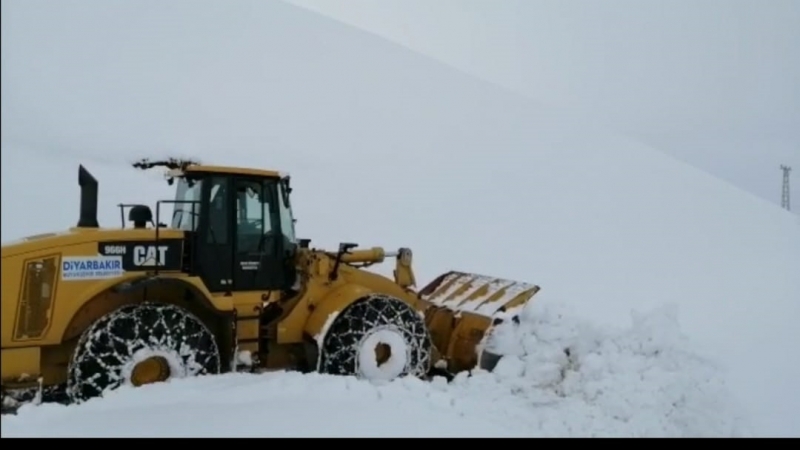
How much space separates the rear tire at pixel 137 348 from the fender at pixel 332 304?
1008 millimetres

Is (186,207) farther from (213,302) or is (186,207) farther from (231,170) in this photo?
(213,302)

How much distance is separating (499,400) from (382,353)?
50.6 inches

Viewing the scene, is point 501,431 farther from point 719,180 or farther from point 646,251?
point 719,180

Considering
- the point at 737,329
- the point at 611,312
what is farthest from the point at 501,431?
the point at 611,312

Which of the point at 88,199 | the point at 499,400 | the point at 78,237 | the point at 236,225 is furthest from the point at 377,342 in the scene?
the point at 88,199

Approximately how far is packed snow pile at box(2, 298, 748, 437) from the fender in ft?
2.92

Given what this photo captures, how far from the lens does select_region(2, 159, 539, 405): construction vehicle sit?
5.75m

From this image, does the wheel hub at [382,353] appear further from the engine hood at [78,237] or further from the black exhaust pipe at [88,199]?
the black exhaust pipe at [88,199]

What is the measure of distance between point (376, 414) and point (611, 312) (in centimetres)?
787

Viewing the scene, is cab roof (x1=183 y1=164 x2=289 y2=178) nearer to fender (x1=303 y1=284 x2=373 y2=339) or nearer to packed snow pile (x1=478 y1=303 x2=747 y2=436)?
fender (x1=303 y1=284 x2=373 y2=339)

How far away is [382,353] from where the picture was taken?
687 centimetres

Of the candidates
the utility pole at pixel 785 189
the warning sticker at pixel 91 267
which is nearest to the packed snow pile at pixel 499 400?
the warning sticker at pixel 91 267

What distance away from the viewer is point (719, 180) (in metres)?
27.3

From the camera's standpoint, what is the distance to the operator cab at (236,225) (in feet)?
22.2
